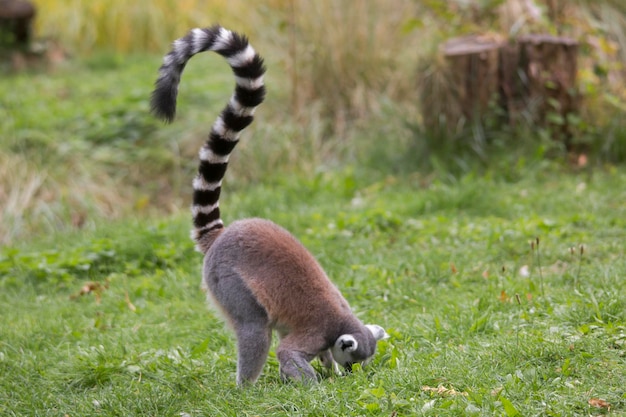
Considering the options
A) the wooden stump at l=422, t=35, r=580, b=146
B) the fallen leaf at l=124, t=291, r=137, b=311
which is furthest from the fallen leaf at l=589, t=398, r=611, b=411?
the wooden stump at l=422, t=35, r=580, b=146

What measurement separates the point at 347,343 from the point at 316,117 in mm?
7033

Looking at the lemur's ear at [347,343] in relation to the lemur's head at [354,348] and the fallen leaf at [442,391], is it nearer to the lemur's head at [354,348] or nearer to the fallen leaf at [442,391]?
the lemur's head at [354,348]

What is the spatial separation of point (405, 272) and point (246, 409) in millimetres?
2530

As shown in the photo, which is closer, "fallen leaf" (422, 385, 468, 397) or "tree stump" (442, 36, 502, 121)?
"fallen leaf" (422, 385, 468, 397)

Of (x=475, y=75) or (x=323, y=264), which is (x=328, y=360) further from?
(x=475, y=75)

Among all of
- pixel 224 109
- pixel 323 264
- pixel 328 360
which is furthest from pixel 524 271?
pixel 224 109

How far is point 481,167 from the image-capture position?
918 cm

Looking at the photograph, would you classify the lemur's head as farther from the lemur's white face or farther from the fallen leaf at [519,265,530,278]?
the fallen leaf at [519,265,530,278]

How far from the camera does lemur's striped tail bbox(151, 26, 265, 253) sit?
4211 mm

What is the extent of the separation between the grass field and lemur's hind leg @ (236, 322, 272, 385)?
0.11 metres

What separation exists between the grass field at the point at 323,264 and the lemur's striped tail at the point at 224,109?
927 mm

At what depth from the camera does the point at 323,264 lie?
6789mm

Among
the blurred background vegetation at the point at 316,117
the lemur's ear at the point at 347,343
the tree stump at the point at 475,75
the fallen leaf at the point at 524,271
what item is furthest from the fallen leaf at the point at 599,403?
the tree stump at the point at 475,75

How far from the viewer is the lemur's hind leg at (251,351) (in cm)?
438
